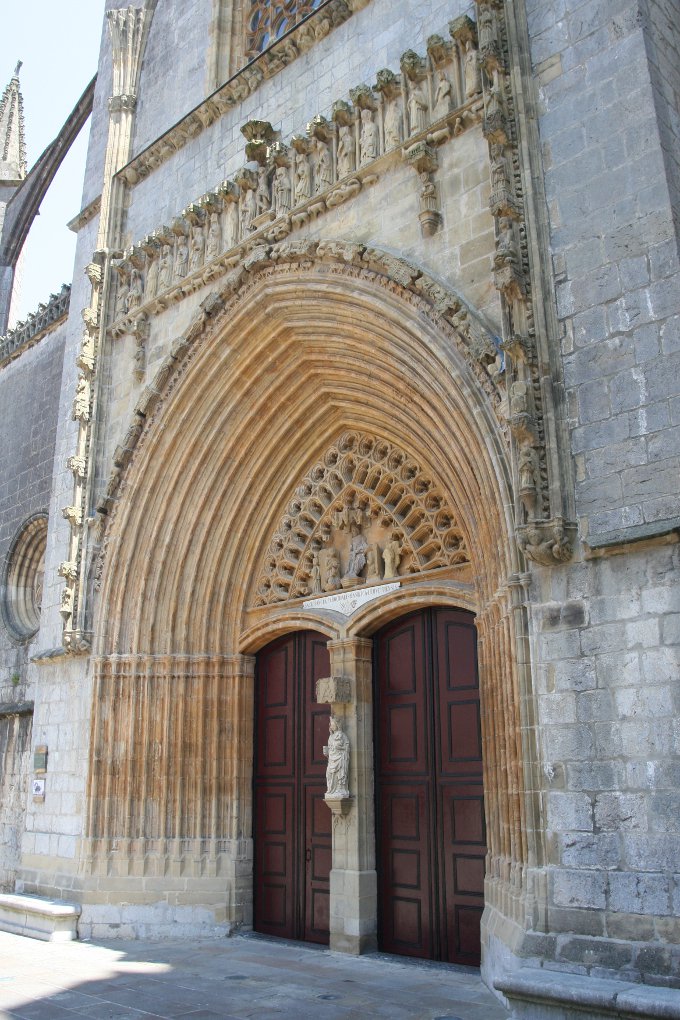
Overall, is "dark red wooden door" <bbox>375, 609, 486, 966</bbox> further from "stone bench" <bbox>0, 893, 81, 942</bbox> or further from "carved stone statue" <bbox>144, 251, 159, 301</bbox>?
"carved stone statue" <bbox>144, 251, 159, 301</bbox>

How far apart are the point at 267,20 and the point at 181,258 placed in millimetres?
3456

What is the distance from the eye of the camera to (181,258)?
10.1m

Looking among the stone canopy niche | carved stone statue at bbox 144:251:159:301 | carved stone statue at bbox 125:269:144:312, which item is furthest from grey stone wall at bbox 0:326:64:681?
the stone canopy niche

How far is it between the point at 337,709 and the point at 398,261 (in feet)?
13.0

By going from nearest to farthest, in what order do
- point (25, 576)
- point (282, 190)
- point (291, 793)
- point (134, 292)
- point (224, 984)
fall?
point (224, 984)
point (282, 190)
point (291, 793)
point (134, 292)
point (25, 576)

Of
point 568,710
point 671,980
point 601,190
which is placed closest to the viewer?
point 671,980

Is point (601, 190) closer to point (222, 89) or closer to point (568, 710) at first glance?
point (568, 710)

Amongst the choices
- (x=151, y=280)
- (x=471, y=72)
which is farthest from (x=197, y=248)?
(x=471, y=72)

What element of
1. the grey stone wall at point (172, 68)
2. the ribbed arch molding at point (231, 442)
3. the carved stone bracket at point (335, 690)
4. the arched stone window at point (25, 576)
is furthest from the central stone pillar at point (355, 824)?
the grey stone wall at point (172, 68)

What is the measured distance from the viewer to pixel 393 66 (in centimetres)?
848

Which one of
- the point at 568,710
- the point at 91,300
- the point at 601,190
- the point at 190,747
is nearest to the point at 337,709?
the point at 190,747

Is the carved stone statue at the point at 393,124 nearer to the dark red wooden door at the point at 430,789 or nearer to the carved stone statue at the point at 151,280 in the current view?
the carved stone statue at the point at 151,280

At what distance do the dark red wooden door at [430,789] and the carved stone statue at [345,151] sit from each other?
161 inches

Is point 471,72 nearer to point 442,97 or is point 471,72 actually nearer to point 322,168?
point 442,97
